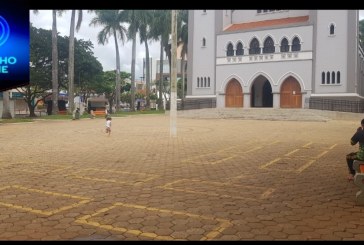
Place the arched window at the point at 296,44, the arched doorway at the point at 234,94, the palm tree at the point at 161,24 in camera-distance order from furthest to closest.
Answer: the palm tree at the point at 161,24 → the arched doorway at the point at 234,94 → the arched window at the point at 296,44

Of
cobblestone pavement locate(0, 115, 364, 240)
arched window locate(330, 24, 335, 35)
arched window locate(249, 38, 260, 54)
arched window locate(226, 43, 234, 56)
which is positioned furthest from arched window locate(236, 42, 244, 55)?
cobblestone pavement locate(0, 115, 364, 240)

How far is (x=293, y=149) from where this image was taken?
11.9 meters

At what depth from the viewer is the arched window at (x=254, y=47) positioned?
38.7 metres

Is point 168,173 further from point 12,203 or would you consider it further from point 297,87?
point 297,87

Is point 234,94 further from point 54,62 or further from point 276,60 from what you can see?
point 54,62

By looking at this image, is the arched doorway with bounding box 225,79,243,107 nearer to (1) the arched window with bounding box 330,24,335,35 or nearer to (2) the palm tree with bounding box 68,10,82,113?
(1) the arched window with bounding box 330,24,335,35

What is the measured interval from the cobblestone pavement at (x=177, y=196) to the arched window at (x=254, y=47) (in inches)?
1151

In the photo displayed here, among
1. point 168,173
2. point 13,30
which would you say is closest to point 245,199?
point 168,173

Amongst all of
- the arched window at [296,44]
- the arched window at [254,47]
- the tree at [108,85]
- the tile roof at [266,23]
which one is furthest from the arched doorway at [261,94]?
the tree at [108,85]

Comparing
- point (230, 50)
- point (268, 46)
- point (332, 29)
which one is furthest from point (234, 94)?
point (332, 29)

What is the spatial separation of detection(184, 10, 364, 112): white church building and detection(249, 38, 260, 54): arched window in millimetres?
103

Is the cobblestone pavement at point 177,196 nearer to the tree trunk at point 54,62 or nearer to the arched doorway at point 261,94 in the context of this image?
the tree trunk at point 54,62

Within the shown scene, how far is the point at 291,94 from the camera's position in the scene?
37.4 meters

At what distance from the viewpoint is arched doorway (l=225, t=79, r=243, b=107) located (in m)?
40.4
